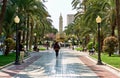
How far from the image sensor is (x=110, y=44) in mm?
38031

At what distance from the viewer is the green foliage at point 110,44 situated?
124ft

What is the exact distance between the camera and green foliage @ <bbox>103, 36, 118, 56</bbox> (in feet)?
124

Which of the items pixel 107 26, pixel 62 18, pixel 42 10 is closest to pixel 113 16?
pixel 107 26

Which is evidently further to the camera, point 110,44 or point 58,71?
point 110,44

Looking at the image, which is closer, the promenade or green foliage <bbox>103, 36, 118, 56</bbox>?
the promenade

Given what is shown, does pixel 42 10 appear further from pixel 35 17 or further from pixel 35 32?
pixel 35 32

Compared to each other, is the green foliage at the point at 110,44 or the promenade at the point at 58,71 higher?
the green foliage at the point at 110,44

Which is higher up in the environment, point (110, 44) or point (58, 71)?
point (110, 44)

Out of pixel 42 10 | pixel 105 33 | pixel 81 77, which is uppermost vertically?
pixel 42 10

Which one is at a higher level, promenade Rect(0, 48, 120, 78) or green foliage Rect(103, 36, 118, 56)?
green foliage Rect(103, 36, 118, 56)

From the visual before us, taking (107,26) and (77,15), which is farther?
(77,15)

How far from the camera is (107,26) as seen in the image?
45844 millimetres

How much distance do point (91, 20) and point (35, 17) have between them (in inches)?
444

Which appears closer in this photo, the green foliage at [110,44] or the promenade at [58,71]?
the promenade at [58,71]
